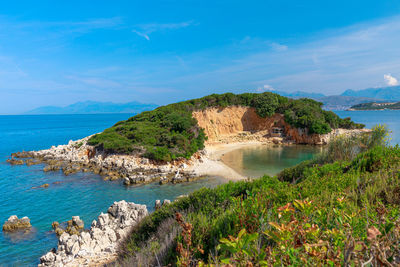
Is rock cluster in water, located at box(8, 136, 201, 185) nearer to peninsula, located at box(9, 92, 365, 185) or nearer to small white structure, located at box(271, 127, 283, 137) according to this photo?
peninsula, located at box(9, 92, 365, 185)

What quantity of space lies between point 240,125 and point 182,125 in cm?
1641

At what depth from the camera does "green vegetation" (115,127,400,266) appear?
1756 mm

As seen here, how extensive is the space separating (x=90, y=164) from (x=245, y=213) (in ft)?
85.7

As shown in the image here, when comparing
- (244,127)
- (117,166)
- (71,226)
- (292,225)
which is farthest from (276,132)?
(292,225)

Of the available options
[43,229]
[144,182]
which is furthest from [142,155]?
[43,229]

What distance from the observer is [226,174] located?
71.7 feet

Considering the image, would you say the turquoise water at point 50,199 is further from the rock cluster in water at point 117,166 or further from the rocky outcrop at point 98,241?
the rocky outcrop at point 98,241

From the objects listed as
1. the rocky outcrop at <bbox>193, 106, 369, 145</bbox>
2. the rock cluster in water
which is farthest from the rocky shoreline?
the rocky outcrop at <bbox>193, 106, 369, 145</bbox>

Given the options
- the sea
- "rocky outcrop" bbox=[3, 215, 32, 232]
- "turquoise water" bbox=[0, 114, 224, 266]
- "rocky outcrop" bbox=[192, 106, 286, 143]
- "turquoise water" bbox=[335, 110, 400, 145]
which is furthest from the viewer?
"rocky outcrop" bbox=[192, 106, 286, 143]

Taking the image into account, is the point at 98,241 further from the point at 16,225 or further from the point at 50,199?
the point at 50,199

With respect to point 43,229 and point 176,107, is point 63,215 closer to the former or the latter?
point 43,229

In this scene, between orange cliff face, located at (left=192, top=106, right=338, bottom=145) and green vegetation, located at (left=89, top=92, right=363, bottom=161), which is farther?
orange cliff face, located at (left=192, top=106, right=338, bottom=145)

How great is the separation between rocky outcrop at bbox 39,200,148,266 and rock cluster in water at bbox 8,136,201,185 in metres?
7.32

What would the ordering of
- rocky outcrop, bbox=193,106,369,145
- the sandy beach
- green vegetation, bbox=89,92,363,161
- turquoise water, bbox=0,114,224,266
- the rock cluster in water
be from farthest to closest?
rocky outcrop, bbox=193,106,369,145 → green vegetation, bbox=89,92,363,161 → the sandy beach → the rock cluster in water → turquoise water, bbox=0,114,224,266
